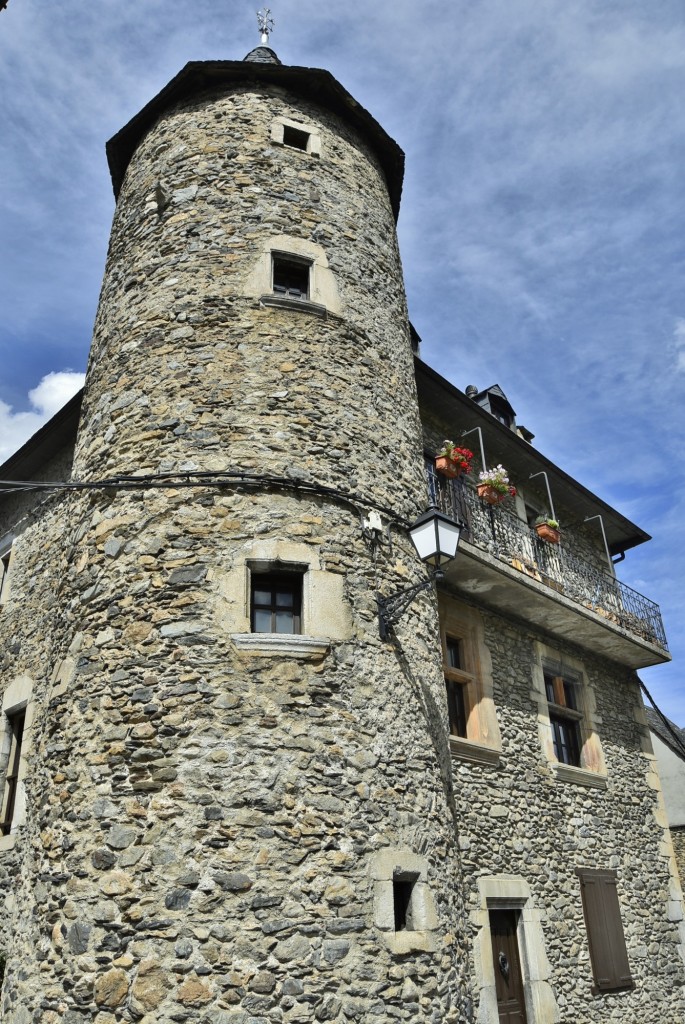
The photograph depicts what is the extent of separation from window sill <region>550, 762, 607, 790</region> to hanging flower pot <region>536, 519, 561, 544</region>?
3.24 metres

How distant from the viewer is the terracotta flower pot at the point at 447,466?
10.0 meters

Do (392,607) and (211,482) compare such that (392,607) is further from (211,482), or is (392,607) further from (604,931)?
(604,931)

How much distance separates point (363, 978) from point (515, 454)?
8.66 meters

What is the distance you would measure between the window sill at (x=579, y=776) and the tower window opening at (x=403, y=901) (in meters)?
4.69

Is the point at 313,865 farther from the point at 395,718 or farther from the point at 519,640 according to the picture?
the point at 519,640

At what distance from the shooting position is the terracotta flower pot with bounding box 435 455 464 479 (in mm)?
10031

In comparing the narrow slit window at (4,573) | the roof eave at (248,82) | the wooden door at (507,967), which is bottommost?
the wooden door at (507,967)

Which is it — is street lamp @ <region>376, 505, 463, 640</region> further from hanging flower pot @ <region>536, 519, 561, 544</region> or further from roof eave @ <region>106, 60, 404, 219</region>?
roof eave @ <region>106, 60, 404, 219</region>

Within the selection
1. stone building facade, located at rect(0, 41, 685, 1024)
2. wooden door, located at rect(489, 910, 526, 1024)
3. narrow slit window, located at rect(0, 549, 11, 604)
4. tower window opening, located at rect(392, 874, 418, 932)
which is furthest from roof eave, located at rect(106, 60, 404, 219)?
wooden door, located at rect(489, 910, 526, 1024)

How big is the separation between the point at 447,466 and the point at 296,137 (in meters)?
4.36

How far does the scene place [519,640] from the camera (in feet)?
35.0

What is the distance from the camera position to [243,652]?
594 centimetres

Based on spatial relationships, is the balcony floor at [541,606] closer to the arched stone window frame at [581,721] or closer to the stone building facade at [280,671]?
the stone building facade at [280,671]

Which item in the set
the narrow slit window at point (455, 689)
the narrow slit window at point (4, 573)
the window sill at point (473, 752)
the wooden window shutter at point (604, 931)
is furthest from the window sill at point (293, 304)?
the wooden window shutter at point (604, 931)
